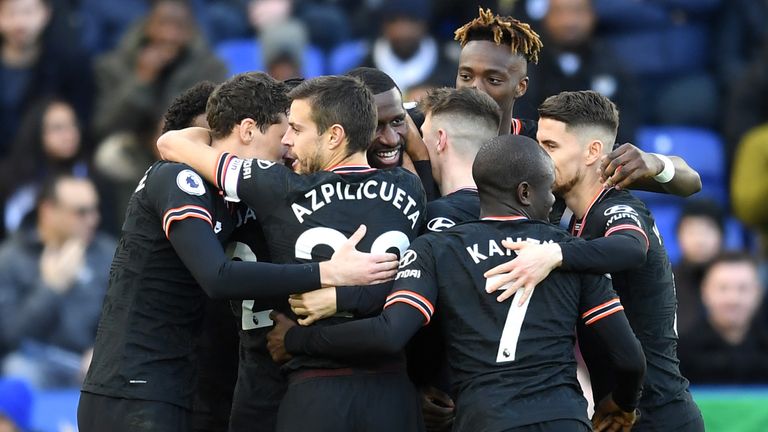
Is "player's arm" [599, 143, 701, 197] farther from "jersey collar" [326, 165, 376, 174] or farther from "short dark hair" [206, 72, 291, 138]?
"short dark hair" [206, 72, 291, 138]

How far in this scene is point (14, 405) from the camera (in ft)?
30.5

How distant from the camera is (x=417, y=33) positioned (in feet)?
39.3

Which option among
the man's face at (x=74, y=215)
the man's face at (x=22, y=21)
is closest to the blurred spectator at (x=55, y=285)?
the man's face at (x=74, y=215)

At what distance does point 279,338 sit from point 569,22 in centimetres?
627

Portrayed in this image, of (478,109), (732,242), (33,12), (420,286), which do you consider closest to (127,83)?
(33,12)

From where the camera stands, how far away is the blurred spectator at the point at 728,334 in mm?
9992

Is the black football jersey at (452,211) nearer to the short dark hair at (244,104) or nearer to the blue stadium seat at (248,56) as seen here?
the short dark hair at (244,104)

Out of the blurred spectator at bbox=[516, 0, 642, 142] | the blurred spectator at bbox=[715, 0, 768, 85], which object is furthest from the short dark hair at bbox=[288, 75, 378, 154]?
the blurred spectator at bbox=[715, 0, 768, 85]

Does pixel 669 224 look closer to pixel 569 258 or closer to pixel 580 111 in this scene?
pixel 580 111

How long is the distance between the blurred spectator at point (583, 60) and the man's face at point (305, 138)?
5429 millimetres

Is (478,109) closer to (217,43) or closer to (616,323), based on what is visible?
(616,323)

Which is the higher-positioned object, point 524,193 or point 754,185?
point 754,185

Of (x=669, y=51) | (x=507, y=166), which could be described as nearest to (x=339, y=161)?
(x=507, y=166)

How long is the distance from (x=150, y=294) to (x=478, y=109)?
5.57 ft
